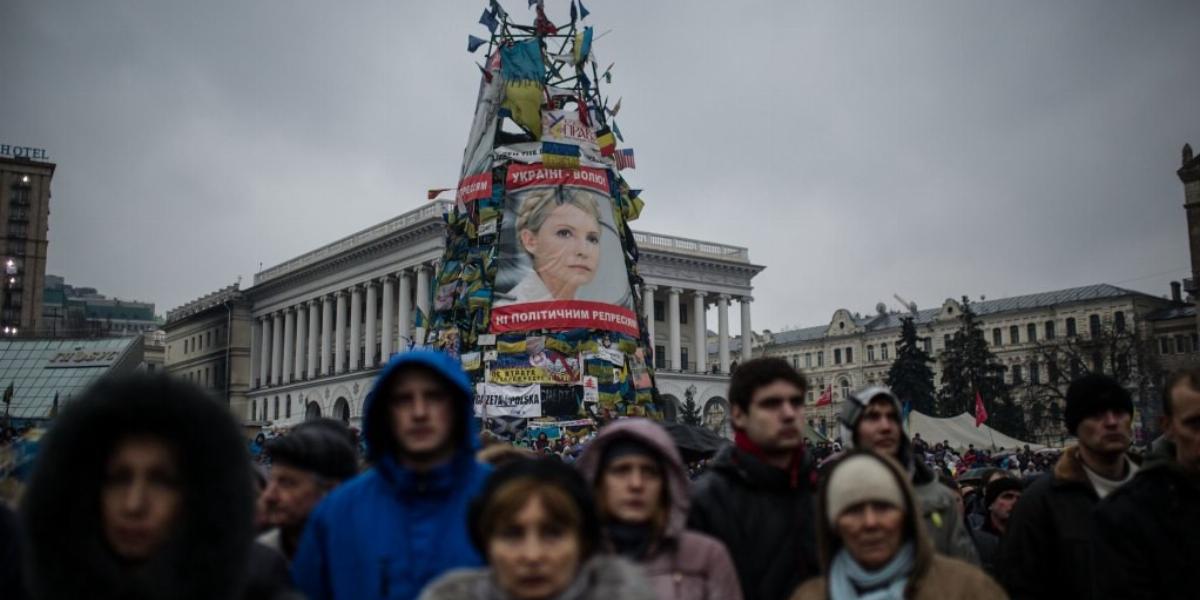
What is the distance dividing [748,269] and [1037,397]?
2157 cm

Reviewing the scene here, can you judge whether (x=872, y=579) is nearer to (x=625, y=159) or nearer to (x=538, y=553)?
(x=538, y=553)

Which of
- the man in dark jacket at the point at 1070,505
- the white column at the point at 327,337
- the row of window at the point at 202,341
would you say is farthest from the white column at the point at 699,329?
the man in dark jacket at the point at 1070,505

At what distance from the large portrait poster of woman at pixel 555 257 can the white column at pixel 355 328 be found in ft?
146

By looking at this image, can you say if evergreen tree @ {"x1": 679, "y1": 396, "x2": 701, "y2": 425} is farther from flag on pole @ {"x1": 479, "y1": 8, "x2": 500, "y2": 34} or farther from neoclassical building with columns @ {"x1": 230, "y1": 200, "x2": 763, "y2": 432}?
flag on pole @ {"x1": 479, "y1": 8, "x2": 500, "y2": 34}

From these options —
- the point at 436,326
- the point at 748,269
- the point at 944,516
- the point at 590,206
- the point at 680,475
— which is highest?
the point at 748,269

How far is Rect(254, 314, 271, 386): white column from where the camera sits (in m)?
80.2

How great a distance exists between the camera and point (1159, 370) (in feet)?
178

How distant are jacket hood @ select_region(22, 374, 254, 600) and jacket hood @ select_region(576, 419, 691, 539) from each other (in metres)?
1.44

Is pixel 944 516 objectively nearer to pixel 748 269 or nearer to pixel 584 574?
pixel 584 574

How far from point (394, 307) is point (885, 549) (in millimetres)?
63207

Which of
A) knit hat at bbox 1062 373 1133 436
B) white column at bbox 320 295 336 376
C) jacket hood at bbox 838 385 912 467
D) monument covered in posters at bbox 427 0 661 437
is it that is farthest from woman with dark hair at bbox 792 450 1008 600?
white column at bbox 320 295 336 376

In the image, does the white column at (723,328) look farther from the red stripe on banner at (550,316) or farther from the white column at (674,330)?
the red stripe on banner at (550,316)

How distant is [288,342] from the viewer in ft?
249

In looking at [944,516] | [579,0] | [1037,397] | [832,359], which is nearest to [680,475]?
[944,516]
